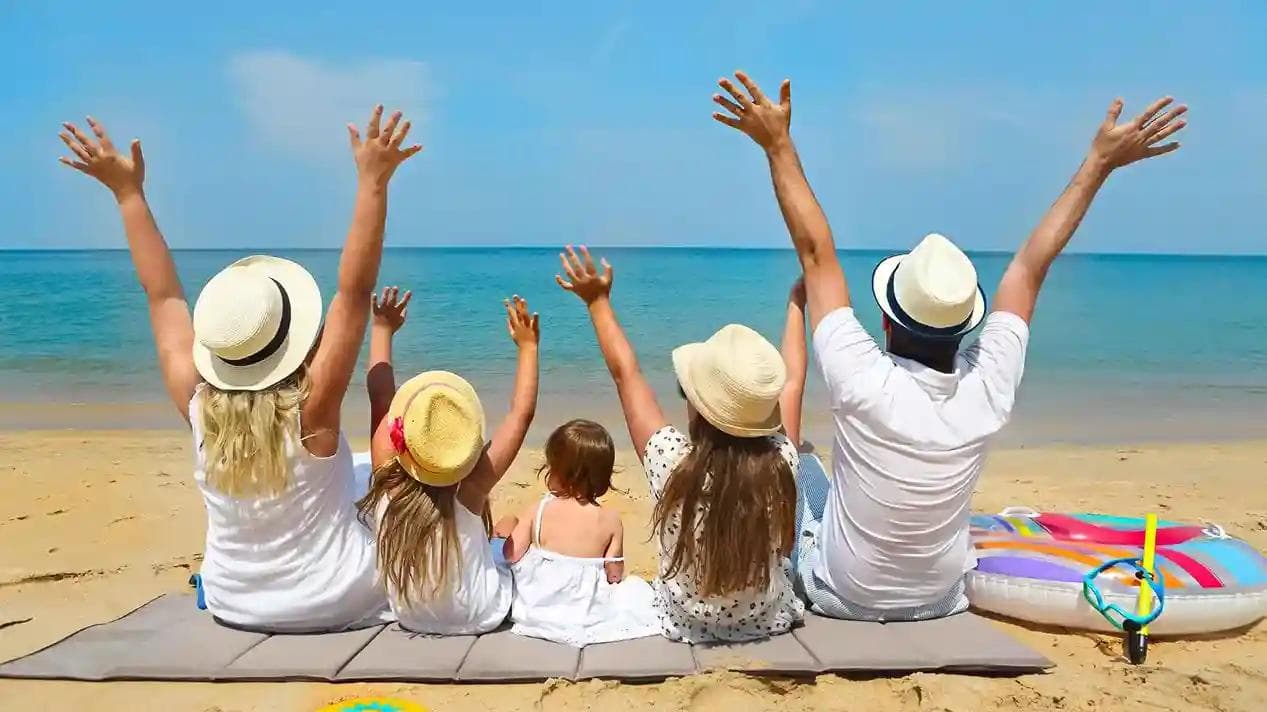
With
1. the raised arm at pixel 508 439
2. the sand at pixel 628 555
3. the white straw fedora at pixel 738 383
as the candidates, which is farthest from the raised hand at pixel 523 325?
the sand at pixel 628 555

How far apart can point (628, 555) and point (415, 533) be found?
209 centimetres

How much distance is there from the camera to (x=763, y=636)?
366cm

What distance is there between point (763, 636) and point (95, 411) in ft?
30.1

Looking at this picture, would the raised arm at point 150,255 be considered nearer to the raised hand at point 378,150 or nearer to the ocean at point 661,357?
the raised hand at point 378,150

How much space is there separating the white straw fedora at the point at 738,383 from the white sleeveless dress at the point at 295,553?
131cm

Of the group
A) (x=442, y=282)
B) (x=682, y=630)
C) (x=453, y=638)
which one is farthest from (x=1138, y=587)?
(x=442, y=282)

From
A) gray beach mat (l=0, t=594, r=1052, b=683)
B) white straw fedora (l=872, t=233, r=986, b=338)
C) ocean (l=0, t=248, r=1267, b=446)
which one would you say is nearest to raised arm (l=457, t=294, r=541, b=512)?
gray beach mat (l=0, t=594, r=1052, b=683)

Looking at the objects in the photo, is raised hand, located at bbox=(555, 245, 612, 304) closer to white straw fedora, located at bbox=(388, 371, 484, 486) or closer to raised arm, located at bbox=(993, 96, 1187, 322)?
white straw fedora, located at bbox=(388, 371, 484, 486)

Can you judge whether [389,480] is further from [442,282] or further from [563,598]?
[442,282]

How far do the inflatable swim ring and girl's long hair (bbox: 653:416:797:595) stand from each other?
3.81ft

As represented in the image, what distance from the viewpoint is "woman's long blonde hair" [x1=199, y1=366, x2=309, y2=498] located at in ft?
11.1

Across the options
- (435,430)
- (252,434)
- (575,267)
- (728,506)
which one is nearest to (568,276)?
(575,267)

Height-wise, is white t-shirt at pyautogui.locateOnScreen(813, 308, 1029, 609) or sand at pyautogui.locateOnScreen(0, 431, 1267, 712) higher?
white t-shirt at pyautogui.locateOnScreen(813, 308, 1029, 609)

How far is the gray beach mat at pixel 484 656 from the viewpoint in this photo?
3381 mm
